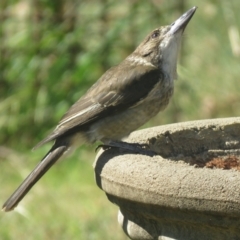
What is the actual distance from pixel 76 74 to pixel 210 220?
3447 mm

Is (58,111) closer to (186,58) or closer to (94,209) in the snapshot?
(94,209)

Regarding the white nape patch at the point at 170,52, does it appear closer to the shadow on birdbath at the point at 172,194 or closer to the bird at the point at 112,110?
the bird at the point at 112,110

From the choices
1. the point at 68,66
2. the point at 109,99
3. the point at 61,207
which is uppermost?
the point at 109,99

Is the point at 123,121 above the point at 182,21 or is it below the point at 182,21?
below

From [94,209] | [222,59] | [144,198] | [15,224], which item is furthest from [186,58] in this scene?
[144,198]

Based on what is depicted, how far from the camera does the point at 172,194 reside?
2.33m

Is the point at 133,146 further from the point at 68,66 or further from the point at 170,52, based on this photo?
the point at 68,66

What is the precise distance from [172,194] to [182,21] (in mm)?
1750

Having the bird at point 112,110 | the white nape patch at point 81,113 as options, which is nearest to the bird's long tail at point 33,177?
the bird at point 112,110

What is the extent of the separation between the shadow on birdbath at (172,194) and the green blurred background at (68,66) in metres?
2.64

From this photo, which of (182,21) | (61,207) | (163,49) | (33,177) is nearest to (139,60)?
(163,49)

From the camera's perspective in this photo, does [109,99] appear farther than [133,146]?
Yes

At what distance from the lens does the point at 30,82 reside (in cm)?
598

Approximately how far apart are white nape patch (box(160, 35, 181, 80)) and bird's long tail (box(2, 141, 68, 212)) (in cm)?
76
